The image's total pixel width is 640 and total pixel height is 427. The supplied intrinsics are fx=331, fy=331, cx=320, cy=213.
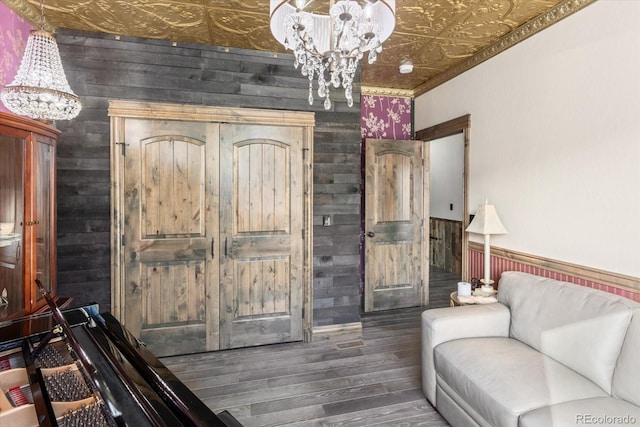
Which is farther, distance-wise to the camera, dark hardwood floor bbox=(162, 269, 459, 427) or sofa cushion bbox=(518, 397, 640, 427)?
dark hardwood floor bbox=(162, 269, 459, 427)

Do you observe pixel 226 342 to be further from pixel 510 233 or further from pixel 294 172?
pixel 510 233

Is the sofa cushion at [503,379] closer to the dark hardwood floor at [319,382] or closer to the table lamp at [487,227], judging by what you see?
the dark hardwood floor at [319,382]

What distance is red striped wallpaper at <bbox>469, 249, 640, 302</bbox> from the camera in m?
2.12

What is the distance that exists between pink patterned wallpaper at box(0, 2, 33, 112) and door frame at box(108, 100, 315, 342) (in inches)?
24.4

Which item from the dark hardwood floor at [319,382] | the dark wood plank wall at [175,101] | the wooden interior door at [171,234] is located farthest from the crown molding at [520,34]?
the dark hardwood floor at [319,382]

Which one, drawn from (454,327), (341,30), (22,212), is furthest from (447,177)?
(22,212)

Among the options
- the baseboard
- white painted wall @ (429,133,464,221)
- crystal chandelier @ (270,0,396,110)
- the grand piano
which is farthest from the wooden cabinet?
white painted wall @ (429,133,464,221)

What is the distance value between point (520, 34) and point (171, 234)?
3465mm

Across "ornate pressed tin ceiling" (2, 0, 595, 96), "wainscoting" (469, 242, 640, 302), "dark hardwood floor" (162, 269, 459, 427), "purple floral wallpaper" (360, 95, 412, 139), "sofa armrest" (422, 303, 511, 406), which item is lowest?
"dark hardwood floor" (162, 269, 459, 427)

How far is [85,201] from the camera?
2793mm

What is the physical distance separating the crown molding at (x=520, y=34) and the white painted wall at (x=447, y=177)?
180cm

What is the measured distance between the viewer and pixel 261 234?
123 inches

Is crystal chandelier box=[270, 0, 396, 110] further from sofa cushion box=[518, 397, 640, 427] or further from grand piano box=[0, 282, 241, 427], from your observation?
sofa cushion box=[518, 397, 640, 427]

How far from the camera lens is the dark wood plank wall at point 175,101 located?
2.76 meters
